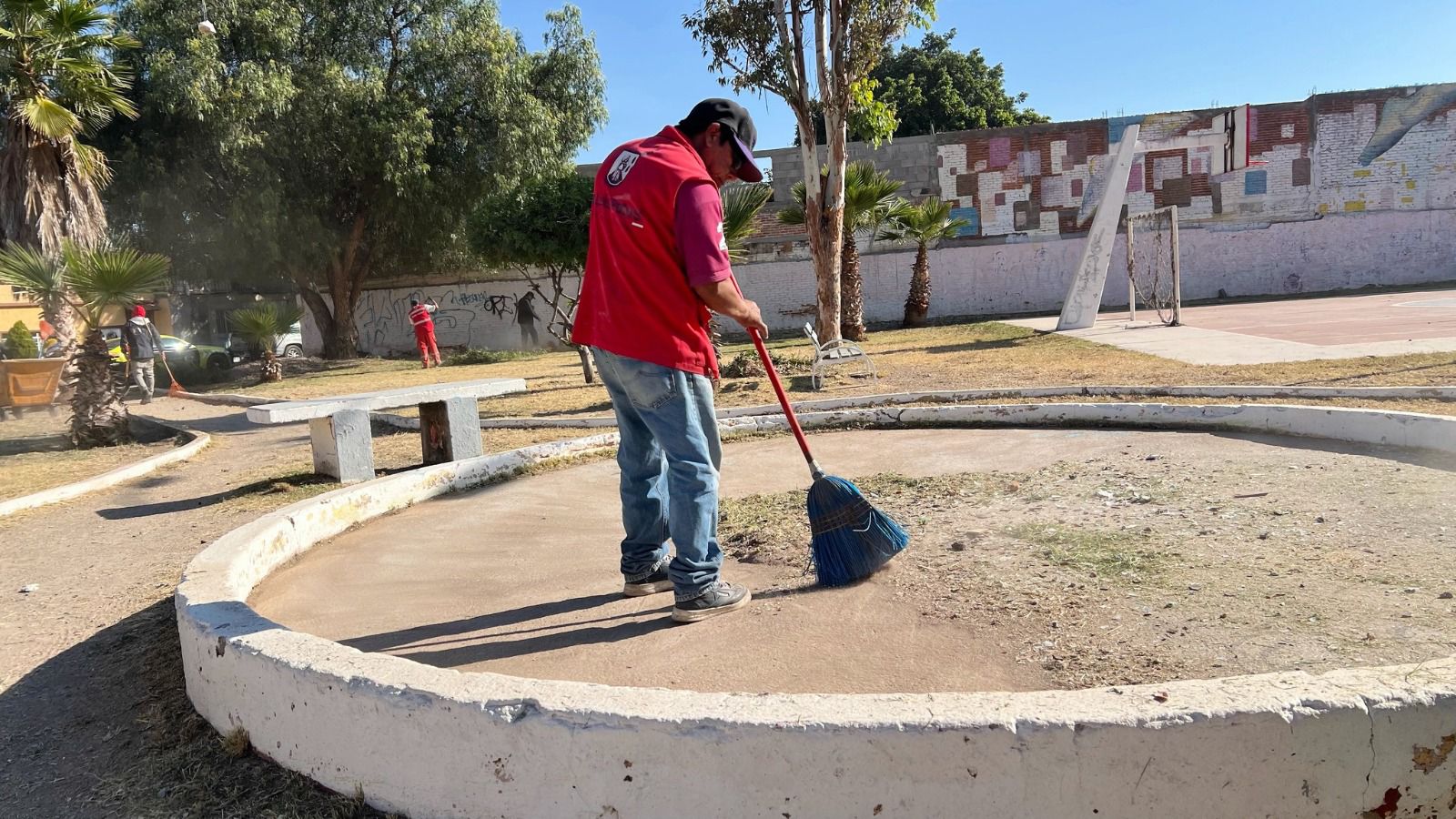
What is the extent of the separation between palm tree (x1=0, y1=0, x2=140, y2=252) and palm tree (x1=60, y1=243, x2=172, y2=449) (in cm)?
328

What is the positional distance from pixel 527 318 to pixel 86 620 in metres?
23.6

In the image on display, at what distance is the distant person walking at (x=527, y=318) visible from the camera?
26734mm

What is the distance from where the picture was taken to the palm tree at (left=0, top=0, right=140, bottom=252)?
1205 centimetres

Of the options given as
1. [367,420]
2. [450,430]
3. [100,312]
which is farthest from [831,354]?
[100,312]

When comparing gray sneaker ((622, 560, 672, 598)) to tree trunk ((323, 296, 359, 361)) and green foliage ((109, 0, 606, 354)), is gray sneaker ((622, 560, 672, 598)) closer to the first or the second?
green foliage ((109, 0, 606, 354))

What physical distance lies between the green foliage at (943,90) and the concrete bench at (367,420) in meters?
33.2

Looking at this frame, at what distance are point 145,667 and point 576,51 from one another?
2223 cm

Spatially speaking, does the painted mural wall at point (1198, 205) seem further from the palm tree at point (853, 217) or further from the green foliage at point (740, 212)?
the green foliage at point (740, 212)

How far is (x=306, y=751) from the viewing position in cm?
215

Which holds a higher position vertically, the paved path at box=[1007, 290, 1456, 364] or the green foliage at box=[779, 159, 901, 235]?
the green foliage at box=[779, 159, 901, 235]

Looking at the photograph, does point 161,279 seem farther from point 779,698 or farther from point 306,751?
point 779,698

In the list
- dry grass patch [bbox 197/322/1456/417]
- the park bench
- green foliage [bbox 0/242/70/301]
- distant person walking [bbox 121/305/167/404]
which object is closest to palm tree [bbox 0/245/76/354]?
green foliage [bbox 0/242/70/301]

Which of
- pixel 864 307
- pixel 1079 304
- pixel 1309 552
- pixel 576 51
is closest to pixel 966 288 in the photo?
pixel 864 307

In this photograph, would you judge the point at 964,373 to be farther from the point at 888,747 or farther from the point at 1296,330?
the point at 888,747
